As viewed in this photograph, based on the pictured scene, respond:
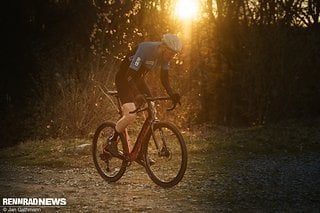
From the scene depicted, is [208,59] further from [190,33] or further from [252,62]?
[252,62]

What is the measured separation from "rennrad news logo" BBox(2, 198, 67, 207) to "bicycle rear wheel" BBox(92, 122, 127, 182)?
133cm

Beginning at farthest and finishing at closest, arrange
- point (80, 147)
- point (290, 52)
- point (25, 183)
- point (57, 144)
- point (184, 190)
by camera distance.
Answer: point (290, 52)
point (57, 144)
point (80, 147)
point (25, 183)
point (184, 190)

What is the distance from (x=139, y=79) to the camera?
745 centimetres

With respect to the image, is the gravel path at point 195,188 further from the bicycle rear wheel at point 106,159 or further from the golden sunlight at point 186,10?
the golden sunlight at point 186,10

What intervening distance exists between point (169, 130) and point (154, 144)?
415 millimetres

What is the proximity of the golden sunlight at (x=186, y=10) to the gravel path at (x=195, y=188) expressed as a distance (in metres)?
8.32

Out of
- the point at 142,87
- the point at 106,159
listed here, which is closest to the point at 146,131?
the point at 142,87

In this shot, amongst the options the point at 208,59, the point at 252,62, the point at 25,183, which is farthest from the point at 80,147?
the point at 208,59

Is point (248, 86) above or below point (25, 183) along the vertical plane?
above

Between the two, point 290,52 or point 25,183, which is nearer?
point 25,183

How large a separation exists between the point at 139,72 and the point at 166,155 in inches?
44.7

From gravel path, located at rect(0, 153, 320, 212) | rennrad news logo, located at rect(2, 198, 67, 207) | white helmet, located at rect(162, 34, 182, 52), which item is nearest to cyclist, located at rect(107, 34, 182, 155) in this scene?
white helmet, located at rect(162, 34, 182, 52)

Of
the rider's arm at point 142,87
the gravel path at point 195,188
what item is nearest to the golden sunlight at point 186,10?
the gravel path at point 195,188

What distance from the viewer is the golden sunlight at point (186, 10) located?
678 inches
